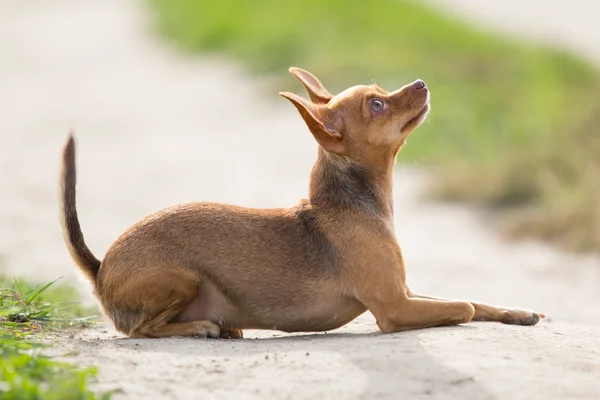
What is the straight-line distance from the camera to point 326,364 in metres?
5.76

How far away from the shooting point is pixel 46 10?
3192 cm

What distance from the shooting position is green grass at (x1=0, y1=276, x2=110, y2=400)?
5004 mm

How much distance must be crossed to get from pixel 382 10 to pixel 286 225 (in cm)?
1918

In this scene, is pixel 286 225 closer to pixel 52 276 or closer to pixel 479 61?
pixel 52 276

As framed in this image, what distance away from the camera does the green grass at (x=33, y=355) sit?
16.4 ft

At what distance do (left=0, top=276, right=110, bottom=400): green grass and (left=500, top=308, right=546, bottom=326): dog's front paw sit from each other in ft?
8.66

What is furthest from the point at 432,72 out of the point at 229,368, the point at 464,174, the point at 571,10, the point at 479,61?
the point at 229,368

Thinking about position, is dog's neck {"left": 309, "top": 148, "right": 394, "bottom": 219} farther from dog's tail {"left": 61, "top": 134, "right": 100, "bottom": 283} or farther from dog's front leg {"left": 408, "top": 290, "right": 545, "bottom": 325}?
dog's tail {"left": 61, "top": 134, "right": 100, "bottom": 283}

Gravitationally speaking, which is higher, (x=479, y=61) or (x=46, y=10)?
(x=46, y=10)

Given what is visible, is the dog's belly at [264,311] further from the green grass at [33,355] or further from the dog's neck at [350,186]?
the green grass at [33,355]

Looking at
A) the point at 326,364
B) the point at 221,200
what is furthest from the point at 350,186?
the point at 221,200

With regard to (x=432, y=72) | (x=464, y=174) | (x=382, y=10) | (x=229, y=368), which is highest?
(x=382, y=10)

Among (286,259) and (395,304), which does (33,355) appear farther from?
(395,304)

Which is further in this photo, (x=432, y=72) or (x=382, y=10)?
(x=382, y=10)
